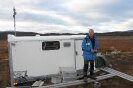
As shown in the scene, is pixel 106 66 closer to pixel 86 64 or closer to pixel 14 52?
pixel 86 64

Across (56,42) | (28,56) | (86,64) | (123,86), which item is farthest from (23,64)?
(123,86)

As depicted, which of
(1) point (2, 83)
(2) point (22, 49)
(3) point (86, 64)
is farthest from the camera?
(1) point (2, 83)

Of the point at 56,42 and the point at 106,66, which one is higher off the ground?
the point at 56,42

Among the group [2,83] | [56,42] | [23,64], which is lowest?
[2,83]

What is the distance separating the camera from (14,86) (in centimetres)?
1509

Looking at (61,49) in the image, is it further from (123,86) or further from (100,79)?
(123,86)

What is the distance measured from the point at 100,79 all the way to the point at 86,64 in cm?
133

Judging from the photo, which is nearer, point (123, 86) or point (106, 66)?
point (123, 86)

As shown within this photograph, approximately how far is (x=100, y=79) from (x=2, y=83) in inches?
195

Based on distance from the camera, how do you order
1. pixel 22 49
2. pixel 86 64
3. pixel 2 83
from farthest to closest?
pixel 2 83, pixel 22 49, pixel 86 64

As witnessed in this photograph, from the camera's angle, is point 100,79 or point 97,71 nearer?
point 100,79

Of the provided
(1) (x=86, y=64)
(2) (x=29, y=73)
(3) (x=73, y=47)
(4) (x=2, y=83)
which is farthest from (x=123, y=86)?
(4) (x=2, y=83)

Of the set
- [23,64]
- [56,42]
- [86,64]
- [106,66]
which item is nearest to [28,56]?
[23,64]

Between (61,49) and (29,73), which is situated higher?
(61,49)
